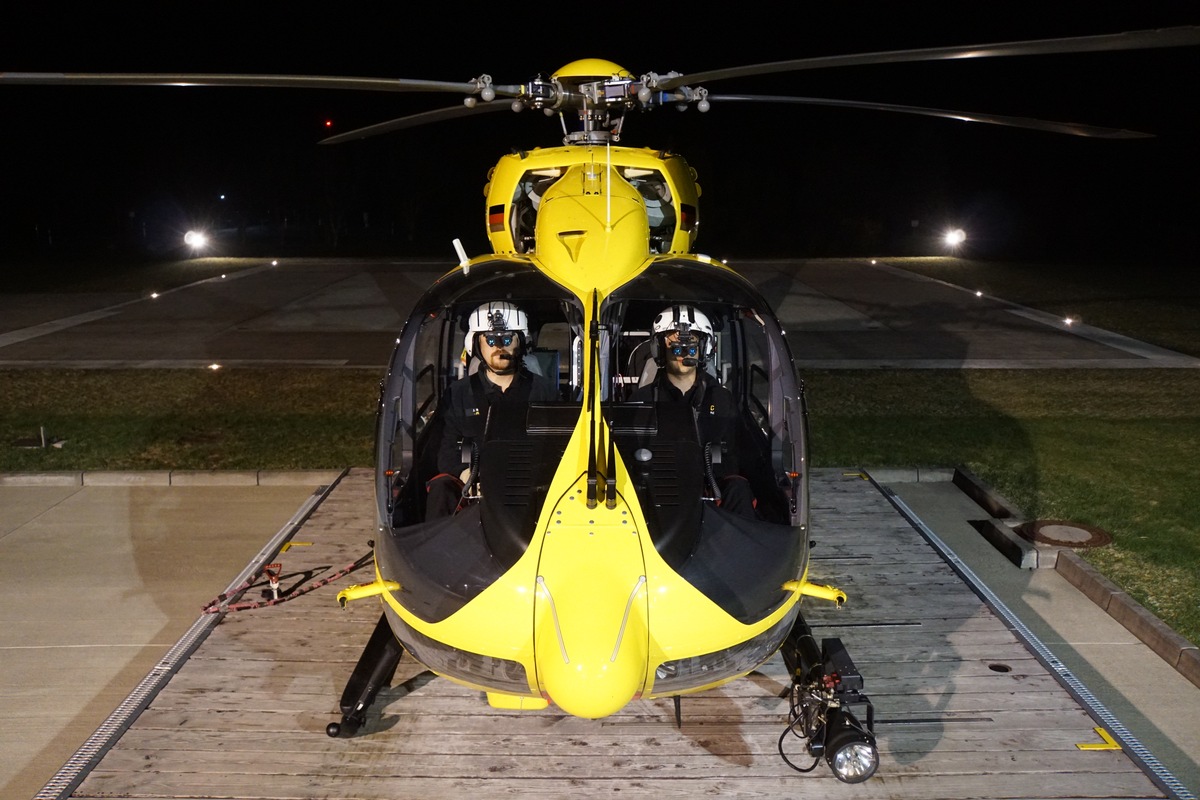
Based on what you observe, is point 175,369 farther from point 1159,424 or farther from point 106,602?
point 1159,424

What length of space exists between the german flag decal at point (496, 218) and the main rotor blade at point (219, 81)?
167 cm

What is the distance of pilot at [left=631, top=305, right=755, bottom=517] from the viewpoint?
494cm

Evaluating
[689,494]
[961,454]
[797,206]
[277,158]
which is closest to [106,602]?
[689,494]

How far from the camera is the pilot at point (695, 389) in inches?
195

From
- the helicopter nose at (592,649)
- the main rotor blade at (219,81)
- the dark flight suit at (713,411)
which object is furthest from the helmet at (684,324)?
the helicopter nose at (592,649)

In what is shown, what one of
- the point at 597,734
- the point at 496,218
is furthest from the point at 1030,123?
the point at 597,734

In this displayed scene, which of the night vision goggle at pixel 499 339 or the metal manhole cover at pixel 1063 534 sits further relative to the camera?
the metal manhole cover at pixel 1063 534

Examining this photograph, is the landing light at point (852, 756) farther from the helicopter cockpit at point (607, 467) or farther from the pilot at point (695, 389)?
the pilot at point (695, 389)

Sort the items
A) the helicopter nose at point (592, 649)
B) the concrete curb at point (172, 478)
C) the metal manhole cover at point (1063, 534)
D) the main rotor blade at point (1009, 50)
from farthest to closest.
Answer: the concrete curb at point (172, 478) < the metal manhole cover at point (1063, 534) < the main rotor blade at point (1009, 50) < the helicopter nose at point (592, 649)

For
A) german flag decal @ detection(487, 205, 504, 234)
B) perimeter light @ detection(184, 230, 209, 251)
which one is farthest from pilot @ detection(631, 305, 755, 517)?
perimeter light @ detection(184, 230, 209, 251)

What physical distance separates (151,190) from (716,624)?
165 feet

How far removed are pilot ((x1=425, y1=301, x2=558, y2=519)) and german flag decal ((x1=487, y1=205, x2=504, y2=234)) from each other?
1.30 metres

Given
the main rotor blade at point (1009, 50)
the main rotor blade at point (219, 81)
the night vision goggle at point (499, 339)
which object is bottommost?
the night vision goggle at point (499, 339)

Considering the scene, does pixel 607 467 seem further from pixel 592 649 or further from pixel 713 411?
pixel 713 411
